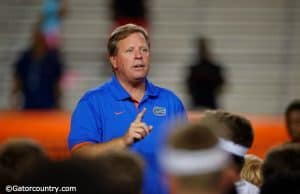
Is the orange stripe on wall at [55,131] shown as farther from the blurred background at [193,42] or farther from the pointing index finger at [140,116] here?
the pointing index finger at [140,116]

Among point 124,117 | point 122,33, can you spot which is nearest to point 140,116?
point 124,117

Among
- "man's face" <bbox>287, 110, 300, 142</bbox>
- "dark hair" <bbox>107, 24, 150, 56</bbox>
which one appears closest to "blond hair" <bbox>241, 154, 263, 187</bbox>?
"dark hair" <bbox>107, 24, 150, 56</bbox>

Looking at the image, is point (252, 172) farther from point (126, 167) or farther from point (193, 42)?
point (193, 42)

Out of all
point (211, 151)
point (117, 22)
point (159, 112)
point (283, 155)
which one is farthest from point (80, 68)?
point (211, 151)

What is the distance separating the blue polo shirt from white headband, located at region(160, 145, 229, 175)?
7.13 feet

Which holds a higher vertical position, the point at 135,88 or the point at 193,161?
the point at 193,161

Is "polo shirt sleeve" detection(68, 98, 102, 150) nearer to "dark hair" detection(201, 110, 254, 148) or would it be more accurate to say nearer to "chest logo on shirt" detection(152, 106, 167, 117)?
"chest logo on shirt" detection(152, 106, 167, 117)

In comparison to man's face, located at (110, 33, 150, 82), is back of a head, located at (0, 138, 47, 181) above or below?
below

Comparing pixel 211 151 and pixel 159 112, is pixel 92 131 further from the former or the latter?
pixel 211 151

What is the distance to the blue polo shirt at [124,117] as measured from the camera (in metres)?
6.14

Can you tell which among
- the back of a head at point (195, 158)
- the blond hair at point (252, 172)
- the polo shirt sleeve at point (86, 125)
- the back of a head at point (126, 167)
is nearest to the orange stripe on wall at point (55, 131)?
the blond hair at point (252, 172)

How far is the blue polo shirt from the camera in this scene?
6.14 meters

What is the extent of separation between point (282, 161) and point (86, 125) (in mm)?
1282

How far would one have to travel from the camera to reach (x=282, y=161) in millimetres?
5336
